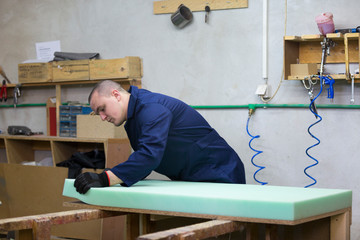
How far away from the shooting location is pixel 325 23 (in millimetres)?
3861

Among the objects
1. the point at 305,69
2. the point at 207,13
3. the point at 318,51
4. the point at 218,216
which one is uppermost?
the point at 207,13

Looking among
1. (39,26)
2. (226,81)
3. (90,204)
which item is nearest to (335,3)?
(226,81)

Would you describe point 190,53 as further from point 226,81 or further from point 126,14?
point 126,14

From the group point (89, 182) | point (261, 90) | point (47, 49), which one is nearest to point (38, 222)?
point (89, 182)

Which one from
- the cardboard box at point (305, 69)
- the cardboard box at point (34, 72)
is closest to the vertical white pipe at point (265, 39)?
the cardboard box at point (305, 69)

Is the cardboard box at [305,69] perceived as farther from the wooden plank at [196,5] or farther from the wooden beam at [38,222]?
the wooden beam at [38,222]

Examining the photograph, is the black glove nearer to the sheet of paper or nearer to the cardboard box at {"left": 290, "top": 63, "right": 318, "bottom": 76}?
the cardboard box at {"left": 290, "top": 63, "right": 318, "bottom": 76}

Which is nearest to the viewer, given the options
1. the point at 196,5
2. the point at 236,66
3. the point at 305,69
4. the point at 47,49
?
the point at 305,69

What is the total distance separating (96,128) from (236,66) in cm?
131

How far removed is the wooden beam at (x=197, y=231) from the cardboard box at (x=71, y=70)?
3.00m

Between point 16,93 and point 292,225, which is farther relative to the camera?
point 16,93

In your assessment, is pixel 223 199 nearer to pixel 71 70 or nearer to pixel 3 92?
pixel 71 70

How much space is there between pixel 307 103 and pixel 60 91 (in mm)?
2436

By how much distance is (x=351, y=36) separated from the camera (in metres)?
3.81
